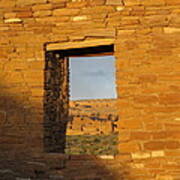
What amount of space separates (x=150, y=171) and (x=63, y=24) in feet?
8.16

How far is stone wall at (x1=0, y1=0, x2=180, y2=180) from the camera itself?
4.15 meters

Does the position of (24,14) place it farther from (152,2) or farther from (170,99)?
(170,99)

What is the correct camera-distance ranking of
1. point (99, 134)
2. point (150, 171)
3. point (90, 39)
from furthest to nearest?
point (99, 134) < point (90, 39) < point (150, 171)

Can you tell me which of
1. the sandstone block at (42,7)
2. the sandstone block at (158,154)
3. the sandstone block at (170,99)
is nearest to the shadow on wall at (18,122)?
the sandstone block at (42,7)

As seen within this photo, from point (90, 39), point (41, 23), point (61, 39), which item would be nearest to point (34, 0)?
point (41, 23)

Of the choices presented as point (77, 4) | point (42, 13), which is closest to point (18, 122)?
point (42, 13)

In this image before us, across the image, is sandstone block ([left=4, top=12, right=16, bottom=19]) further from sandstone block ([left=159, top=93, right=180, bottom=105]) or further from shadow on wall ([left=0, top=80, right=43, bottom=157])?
sandstone block ([left=159, top=93, right=180, bottom=105])

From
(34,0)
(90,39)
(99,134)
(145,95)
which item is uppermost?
(34,0)

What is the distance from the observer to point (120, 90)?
428 centimetres

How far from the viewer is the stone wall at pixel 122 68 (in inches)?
163

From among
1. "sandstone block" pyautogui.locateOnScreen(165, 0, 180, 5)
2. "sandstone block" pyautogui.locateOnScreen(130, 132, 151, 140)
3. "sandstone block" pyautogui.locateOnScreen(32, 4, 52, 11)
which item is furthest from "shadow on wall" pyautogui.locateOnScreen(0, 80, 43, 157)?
"sandstone block" pyautogui.locateOnScreen(165, 0, 180, 5)

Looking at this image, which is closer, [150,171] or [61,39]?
[150,171]

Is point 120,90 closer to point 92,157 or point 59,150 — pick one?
point 92,157

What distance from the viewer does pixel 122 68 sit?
14.2ft
